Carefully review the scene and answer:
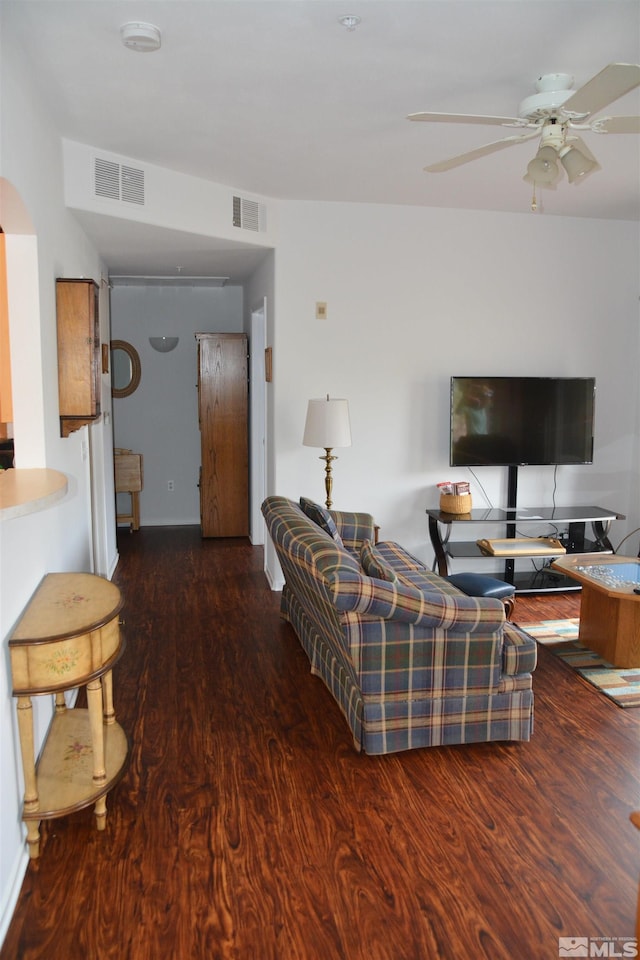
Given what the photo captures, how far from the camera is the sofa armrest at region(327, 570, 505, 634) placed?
9.57 feet

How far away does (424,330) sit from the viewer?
5504mm

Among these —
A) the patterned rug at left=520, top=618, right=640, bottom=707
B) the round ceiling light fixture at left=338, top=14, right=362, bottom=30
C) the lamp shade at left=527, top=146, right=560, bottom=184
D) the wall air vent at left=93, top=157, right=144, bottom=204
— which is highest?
the round ceiling light fixture at left=338, top=14, right=362, bottom=30

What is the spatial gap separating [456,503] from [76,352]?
2.96 m

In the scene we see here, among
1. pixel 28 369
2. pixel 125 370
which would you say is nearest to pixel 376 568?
pixel 28 369

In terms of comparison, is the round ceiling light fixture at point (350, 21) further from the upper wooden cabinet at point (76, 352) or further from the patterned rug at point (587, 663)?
the patterned rug at point (587, 663)

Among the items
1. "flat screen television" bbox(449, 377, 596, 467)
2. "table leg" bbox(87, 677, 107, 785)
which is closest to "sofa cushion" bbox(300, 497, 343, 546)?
"flat screen television" bbox(449, 377, 596, 467)

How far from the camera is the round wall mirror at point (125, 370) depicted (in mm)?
7816

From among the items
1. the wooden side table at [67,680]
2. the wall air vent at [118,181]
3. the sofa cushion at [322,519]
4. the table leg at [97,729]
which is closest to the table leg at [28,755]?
the wooden side table at [67,680]

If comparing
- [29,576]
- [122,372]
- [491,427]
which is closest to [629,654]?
[491,427]

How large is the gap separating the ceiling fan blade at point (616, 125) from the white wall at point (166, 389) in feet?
18.1

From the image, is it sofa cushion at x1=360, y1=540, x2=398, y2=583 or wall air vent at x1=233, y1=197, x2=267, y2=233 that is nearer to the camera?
sofa cushion at x1=360, y1=540, x2=398, y2=583

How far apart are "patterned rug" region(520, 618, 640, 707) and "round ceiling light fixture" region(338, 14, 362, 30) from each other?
3.28 metres

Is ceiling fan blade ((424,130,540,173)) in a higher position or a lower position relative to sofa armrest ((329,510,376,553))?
higher

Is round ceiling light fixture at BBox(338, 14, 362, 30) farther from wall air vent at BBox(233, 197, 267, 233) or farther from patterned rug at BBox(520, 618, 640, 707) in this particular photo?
patterned rug at BBox(520, 618, 640, 707)
